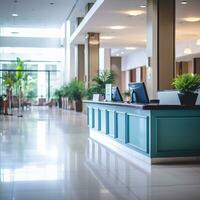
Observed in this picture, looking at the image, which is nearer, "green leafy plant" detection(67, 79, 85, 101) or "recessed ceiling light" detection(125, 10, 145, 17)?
"recessed ceiling light" detection(125, 10, 145, 17)

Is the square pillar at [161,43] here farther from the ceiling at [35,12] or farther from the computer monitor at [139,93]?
the ceiling at [35,12]

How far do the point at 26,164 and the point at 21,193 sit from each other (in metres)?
1.77

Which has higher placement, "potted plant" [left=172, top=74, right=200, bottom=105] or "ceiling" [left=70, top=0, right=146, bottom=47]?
"ceiling" [left=70, top=0, right=146, bottom=47]

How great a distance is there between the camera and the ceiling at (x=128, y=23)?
12.9 metres

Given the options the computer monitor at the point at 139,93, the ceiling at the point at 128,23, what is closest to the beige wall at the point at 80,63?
the ceiling at the point at 128,23

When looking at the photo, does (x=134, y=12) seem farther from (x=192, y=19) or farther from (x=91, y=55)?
(x=91, y=55)

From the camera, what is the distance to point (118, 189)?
14.3 ft

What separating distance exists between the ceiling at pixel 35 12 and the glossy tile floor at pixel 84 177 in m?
13.4

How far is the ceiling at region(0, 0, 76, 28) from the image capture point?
1983cm

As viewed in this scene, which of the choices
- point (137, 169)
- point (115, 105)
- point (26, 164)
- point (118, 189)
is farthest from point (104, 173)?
point (115, 105)

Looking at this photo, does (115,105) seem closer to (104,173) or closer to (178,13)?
(104,173)

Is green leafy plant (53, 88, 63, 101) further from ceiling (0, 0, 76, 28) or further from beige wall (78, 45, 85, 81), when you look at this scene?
ceiling (0, 0, 76, 28)

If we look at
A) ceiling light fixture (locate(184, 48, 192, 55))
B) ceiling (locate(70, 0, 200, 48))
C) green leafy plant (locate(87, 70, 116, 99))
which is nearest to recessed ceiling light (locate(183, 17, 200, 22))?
ceiling (locate(70, 0, 200, 48))

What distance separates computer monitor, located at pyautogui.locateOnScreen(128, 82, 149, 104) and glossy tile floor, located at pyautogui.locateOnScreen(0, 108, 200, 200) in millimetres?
1003
